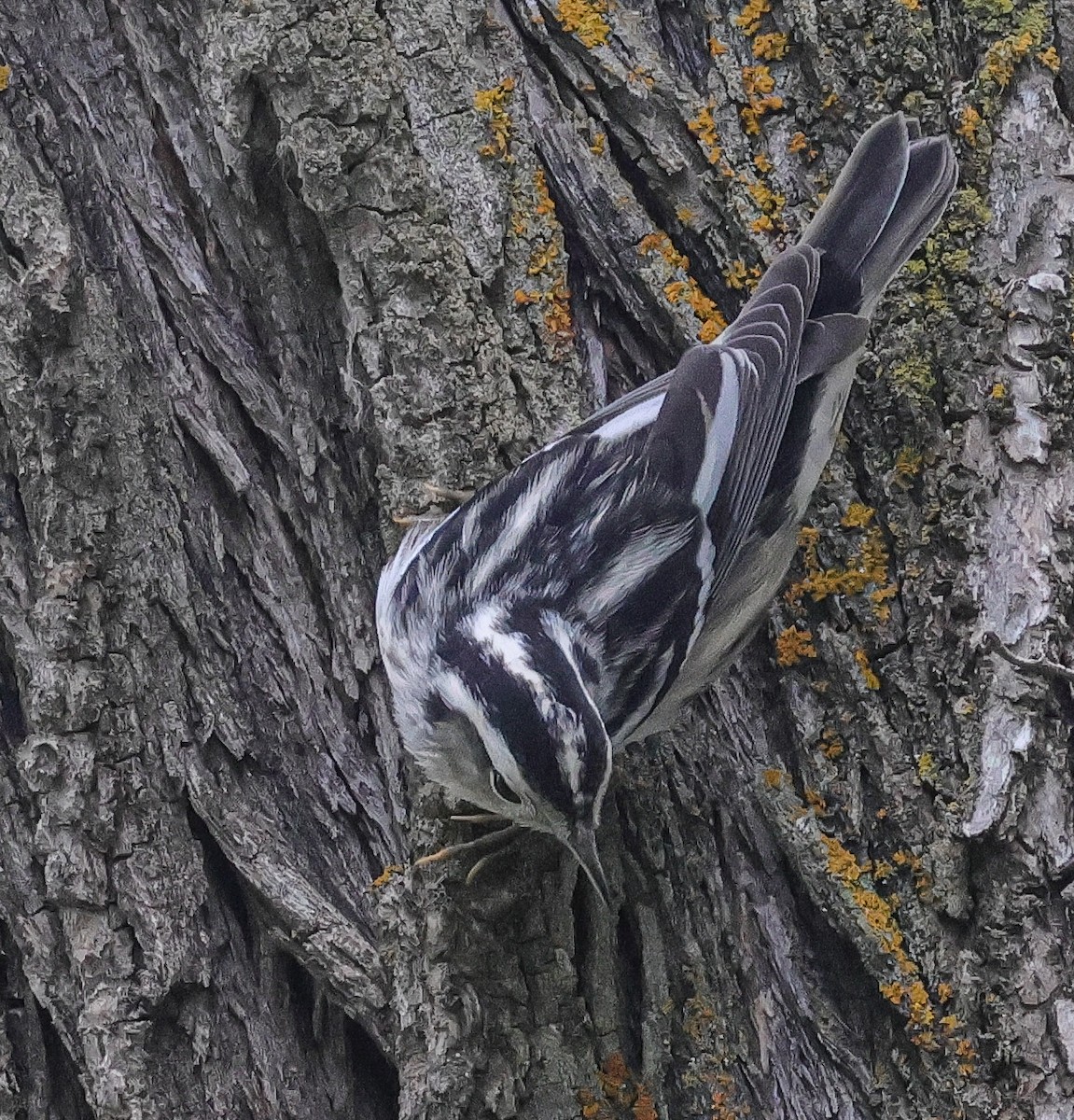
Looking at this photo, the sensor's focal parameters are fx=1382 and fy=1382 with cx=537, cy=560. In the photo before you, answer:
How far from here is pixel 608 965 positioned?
8.41ft

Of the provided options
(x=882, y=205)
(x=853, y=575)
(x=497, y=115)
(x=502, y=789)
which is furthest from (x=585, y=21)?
(x=502, y=789)

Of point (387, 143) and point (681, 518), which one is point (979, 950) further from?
point (387, 143)

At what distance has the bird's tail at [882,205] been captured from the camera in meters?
2.76

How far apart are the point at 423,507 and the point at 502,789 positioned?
0.64m

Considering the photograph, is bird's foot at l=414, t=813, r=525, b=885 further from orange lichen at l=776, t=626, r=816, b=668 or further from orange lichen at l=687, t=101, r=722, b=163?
orange lichen at l=687, t=101, r=722, b=163

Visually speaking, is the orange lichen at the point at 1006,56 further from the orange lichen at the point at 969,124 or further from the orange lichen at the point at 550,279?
the orange lichen at the point at 550,279

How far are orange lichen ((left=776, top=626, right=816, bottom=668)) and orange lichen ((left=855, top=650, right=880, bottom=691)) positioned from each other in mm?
87

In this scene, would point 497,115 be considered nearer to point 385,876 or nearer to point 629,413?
point 629,413

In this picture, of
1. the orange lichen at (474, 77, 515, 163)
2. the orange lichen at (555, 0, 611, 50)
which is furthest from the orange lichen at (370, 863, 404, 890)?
the orange lichen at (555, 0, 611, 50)

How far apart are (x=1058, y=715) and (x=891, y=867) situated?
0.42 meters

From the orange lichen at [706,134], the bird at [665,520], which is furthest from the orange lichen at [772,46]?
the bird at [665,520]

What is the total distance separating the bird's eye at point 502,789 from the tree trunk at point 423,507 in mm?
191

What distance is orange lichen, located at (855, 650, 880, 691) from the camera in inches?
105

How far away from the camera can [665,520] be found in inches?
111
